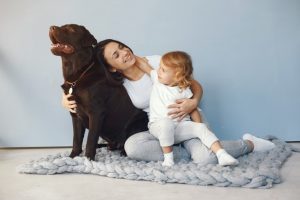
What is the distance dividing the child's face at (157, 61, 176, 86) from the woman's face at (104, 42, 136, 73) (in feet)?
0.50

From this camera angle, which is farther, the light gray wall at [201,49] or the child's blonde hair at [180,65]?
the light gray wall at [201,49]

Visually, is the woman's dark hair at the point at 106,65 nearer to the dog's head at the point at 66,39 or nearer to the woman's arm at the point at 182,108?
the dog's head at the point at 66,39

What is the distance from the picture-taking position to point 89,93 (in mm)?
1607

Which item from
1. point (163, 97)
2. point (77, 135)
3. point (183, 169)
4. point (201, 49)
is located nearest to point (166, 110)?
point (163, 97)

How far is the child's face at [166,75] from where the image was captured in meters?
1.60

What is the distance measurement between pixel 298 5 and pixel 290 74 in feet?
1.09

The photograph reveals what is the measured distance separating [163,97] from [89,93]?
11.6 inches

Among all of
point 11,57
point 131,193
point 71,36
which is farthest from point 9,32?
point 131,193

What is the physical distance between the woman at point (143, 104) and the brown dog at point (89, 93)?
0.04 m

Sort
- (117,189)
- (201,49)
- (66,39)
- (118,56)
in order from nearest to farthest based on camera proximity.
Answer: (117,189) → (66,39) → (118,56) → (201,49)

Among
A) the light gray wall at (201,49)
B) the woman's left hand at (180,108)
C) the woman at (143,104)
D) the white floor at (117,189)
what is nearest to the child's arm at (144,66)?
the woman at (143,104)

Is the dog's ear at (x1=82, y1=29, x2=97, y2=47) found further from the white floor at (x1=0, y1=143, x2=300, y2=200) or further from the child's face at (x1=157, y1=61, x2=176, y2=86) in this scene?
the white floor at (x1=0, y1=143, x2=300, y2=200)

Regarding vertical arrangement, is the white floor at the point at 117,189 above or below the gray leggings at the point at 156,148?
below

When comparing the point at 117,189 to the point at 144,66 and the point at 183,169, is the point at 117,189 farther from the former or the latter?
the point at 144,66
